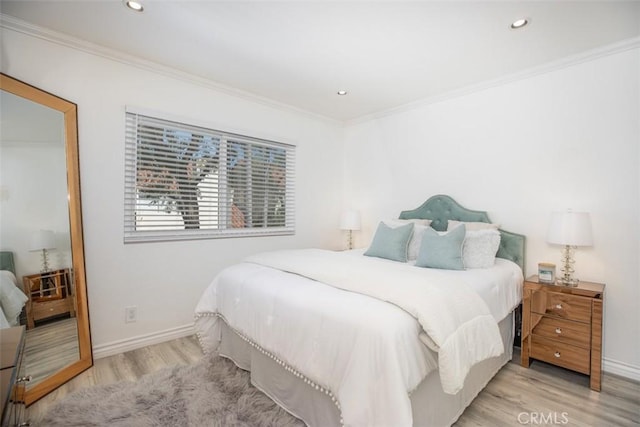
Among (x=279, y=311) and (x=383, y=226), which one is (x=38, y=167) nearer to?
(x=279, y=311)

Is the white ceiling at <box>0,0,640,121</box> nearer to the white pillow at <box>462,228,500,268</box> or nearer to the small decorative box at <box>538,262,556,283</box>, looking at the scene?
the white pillow at <box>462,228,500,268</box>

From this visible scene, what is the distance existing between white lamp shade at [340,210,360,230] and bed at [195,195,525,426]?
162cm

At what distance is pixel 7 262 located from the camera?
1.78 m

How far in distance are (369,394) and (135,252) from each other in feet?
7.75

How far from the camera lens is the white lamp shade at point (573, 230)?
2201 millimetres

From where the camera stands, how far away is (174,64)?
108 inches

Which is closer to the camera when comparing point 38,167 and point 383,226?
point 38,167

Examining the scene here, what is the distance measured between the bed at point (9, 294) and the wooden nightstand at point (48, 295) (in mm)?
67

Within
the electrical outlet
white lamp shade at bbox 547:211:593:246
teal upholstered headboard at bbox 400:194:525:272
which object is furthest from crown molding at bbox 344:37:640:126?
the electrical outlet

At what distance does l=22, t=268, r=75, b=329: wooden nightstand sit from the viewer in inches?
75.5

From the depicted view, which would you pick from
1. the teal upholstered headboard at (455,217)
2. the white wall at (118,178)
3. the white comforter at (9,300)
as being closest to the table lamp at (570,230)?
the teal upholstered headboard at (455,217)

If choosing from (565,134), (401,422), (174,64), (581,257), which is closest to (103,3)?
(174,64)

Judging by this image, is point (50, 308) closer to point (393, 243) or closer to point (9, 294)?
point (9, 294)

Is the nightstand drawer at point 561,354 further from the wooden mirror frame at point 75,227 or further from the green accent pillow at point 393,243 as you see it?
the wooden mirror frame at point 75,227
